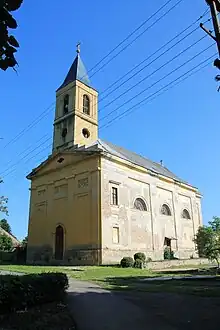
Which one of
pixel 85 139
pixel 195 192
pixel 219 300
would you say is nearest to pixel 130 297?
pixel 219 300

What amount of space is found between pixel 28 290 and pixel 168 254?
34039 millimetres

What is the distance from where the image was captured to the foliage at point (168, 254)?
40.2m

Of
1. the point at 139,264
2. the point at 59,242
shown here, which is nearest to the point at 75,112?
the point at 59,242

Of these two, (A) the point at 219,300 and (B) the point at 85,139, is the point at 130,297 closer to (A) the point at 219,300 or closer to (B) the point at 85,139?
(A) the point at 219,300

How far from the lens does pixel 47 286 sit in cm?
974

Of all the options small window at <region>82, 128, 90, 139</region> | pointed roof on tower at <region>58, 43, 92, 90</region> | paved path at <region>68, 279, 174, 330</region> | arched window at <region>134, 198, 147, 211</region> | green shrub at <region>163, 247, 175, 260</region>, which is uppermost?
pointed roof on tower at <region>58, 43, 92, 90</region>

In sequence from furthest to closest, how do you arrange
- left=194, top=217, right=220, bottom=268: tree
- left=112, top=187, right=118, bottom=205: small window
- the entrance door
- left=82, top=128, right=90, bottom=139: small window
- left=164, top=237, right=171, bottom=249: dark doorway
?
1. left=164, top=237, right=171, bottom=249: dark doorway
2. the entrance door
3. left=82, top=128, right=90, bottom=139: small window
4. left=112, top=187, right=118, bottom=205: small window
5. left=194, top=217, right=220, bottom=268: tree

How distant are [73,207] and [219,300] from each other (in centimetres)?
2692

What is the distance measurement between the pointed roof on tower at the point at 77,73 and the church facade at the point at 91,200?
0.51 feet

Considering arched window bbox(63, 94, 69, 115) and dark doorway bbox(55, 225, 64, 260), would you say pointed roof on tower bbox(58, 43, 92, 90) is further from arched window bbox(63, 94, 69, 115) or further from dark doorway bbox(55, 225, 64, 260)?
dark doorway bbox(55, 225, 64, 260)

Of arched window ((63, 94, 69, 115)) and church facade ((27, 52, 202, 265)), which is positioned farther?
arched window ((63, 94, 69, 115))

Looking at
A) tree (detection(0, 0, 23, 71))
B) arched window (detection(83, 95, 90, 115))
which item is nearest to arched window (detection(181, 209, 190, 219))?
arched window (detection(83, 95, 90, 115))

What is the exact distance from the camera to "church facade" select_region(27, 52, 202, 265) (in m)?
34.3

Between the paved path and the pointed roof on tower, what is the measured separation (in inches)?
1389
